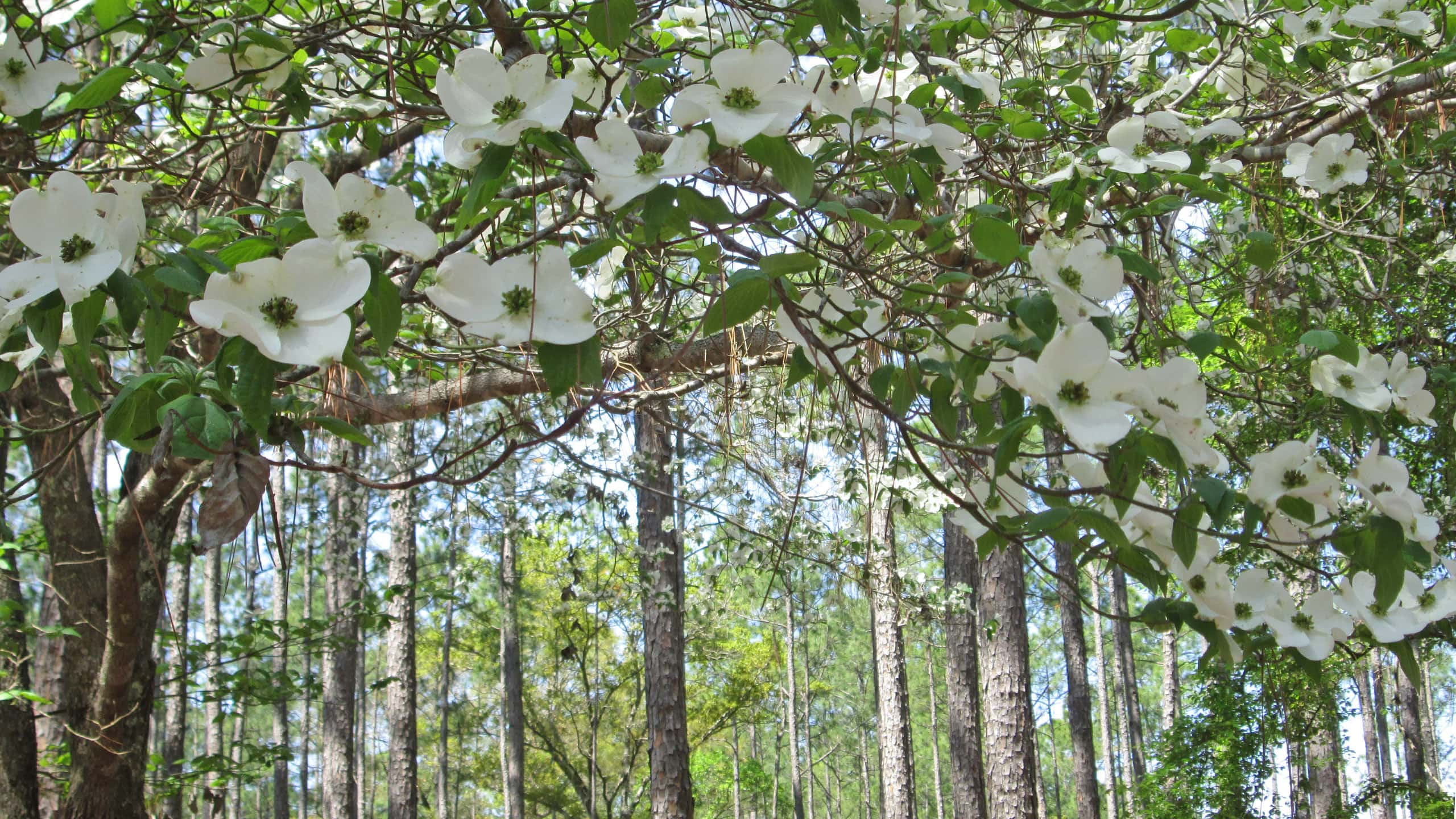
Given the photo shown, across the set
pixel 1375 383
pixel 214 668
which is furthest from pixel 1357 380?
pixel 214 668

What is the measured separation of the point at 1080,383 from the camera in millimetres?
1031

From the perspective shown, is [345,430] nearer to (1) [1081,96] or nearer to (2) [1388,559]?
(2) [1388,559]

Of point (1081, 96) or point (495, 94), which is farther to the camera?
point (1081, 96)

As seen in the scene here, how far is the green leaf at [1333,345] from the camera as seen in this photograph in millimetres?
1262

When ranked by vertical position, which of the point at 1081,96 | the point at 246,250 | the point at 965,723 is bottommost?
the point at 965,723

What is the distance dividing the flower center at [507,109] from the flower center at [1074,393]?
639 mm

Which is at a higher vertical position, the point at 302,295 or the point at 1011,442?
the point at 302,295

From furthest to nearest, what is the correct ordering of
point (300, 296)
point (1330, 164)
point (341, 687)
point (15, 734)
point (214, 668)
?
point (341, 687)
point (214, 668)
point (15, 734)
point (1330, 164)
point (300, 296)

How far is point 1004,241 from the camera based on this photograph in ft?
3.74

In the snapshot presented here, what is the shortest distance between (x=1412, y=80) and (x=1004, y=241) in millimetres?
1763

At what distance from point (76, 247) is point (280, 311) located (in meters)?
0.25

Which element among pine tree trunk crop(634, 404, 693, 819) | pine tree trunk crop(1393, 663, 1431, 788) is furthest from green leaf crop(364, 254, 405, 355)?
pine tree trunk crop(1393, 663, 1431, 788)

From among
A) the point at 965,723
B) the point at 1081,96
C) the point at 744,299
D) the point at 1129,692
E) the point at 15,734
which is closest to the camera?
the point at 744,299

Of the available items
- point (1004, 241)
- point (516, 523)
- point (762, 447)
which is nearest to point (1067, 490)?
point (1004, 241)
